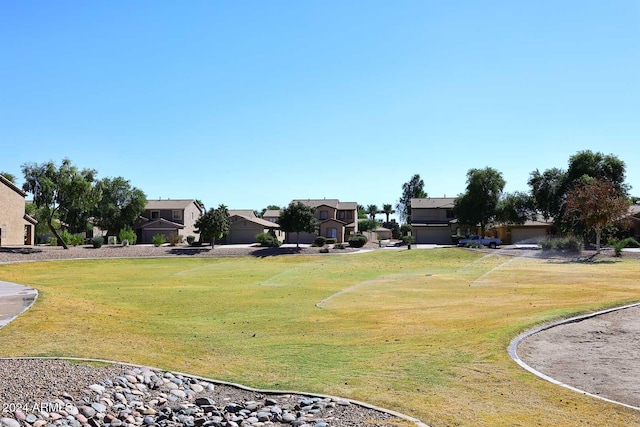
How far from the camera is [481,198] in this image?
82938 millimetres

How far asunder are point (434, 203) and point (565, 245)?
3945 cm

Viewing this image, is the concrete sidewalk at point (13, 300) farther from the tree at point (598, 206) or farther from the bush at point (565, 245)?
the tree at point (598, 206)

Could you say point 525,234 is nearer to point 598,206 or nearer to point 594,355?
point 598,206

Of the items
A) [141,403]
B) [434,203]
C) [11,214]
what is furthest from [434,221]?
[141,403]

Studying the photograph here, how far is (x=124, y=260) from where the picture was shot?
2304 inches

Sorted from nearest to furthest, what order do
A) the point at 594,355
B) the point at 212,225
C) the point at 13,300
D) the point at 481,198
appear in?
1. the point at 594,355
2. the point at 13,300
3. the point at 212,225
4. the point at 481,198

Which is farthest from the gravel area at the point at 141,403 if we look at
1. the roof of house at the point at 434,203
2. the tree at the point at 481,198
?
the roof of house at the point at 434,203

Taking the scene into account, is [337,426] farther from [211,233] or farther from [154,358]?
[211,233]

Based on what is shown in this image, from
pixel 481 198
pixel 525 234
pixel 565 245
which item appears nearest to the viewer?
pixel 565 245

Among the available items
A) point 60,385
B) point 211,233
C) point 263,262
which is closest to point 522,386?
point 60,385

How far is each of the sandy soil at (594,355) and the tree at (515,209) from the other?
68336 mm

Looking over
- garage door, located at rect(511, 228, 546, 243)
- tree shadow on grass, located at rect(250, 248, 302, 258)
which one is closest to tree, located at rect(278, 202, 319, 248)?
tree shadow on grass, located at rect(250, 248, 302, 258)

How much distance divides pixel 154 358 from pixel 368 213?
15577 cm

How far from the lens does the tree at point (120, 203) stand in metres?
91.3
